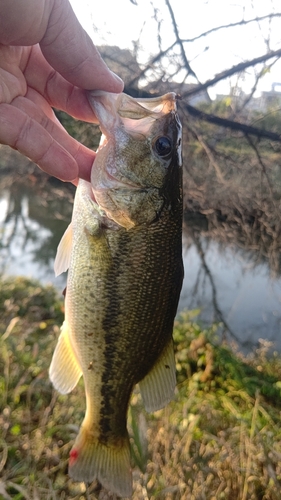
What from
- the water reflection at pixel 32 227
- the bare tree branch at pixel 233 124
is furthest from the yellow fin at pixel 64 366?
the water reflection at pixel 32 227

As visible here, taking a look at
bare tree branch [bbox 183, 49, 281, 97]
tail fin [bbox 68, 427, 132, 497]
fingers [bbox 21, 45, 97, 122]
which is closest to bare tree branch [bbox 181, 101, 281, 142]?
bare tree branch [bbox 183, 49, 281, 97]

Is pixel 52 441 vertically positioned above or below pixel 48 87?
below

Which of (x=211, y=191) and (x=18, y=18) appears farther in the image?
(x=211, y=191)

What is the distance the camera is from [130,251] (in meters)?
1.63

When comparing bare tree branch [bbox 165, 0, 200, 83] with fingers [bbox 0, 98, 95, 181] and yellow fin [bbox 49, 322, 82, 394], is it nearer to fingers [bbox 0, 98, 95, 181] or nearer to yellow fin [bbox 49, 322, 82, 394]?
fingers [bbox 0, 98, 95, 181]

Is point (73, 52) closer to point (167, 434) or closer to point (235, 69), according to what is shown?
point (167, 434)

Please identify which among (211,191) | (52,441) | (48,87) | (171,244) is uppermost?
(211,191)

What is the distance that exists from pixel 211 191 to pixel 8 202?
899cm

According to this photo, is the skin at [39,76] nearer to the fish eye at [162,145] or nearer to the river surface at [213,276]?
the fish eye at [162,145]

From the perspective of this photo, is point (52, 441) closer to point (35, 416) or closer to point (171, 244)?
point (35, 416)

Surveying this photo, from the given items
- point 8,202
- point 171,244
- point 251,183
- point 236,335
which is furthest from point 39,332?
point 8,202

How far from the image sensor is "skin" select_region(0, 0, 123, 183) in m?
1.52

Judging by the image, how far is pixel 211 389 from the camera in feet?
16.6

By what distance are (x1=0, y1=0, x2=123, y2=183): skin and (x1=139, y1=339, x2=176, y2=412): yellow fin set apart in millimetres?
904
